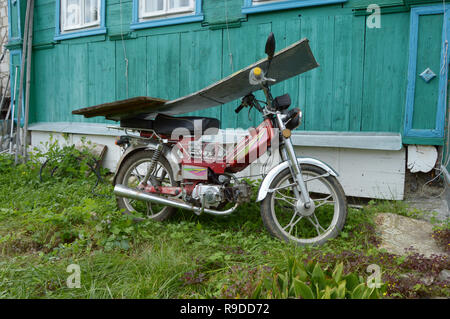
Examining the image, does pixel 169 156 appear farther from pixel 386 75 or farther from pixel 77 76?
pixel 77 76

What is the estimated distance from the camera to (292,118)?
2928 millimetres

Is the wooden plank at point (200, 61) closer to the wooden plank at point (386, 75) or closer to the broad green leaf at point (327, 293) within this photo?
the wooden plank at point (386, 75)

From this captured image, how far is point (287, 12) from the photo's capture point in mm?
4102

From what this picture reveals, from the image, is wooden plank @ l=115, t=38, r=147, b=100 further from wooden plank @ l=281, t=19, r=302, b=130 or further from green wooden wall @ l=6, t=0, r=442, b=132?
wooden plank @ l=281, t=19, r=302, b=130

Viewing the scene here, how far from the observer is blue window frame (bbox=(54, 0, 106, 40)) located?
5.51 m

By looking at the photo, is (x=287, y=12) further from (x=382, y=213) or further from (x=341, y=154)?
(x=382, y=213)

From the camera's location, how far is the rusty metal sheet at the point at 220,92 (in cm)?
281

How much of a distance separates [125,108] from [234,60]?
1.74m

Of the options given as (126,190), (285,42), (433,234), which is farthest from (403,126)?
(126,190)

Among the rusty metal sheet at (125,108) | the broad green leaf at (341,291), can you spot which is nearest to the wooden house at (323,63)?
the rusty metal sheet at (125,108)

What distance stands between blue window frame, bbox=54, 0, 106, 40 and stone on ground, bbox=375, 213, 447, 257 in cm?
456

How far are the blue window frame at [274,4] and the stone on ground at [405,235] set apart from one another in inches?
86.6

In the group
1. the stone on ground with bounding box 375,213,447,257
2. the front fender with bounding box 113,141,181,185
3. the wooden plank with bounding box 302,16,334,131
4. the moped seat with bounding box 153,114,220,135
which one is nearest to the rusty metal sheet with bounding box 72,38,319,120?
the moped seat with bounding box 153,114,220,135
